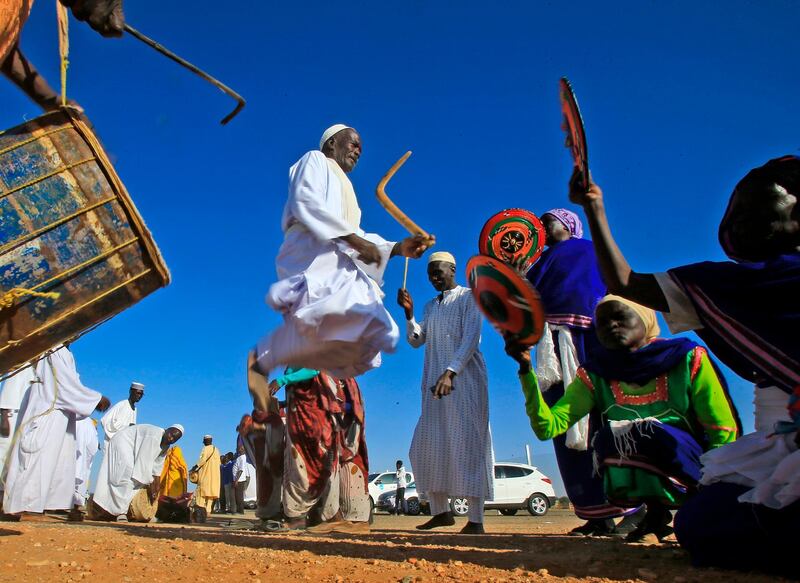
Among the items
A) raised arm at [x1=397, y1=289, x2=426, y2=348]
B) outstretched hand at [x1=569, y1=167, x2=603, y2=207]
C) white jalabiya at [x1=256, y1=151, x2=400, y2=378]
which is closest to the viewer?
outstretched hand at [x1=569, y1=167, x2=603, y2=207]

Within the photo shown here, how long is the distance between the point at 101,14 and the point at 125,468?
30.2 ft

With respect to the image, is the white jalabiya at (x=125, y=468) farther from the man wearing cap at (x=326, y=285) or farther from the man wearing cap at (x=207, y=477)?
the man wearing cap at (x=326, y=285)

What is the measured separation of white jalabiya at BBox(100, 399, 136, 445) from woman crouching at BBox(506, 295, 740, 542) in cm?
979

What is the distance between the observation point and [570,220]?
6.43 meters

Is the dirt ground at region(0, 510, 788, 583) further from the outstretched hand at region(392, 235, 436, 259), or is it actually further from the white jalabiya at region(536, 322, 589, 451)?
the outstretched hand at region(392, 235, 436, 259)

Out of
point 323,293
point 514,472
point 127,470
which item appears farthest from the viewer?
point 514,472

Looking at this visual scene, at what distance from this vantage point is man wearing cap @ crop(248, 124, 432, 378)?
154 inches

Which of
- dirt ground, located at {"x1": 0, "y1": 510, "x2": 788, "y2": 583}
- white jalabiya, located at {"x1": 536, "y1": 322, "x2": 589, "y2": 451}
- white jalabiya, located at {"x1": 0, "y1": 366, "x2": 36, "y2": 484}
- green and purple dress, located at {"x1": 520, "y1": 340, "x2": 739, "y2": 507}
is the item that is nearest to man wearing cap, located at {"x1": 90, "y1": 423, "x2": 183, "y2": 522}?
white jalabiya, located at {"x1": 0, "y1": 366, "x2": 36, "y2": 484}

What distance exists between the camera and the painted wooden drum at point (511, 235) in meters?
5.45

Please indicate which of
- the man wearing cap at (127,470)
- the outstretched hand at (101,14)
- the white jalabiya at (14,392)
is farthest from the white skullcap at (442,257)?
the man wearing cap at (127,470)

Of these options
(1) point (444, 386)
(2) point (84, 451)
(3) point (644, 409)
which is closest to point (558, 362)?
(1) point (444, 386)

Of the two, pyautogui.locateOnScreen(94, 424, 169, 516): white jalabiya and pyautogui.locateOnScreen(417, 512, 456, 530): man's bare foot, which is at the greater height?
pyautogui.locateOnScreen(94, 424, 169, 516): white jalabiya

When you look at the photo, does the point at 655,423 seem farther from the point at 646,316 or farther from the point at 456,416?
the point at 456,416

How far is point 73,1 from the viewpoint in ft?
11.1
